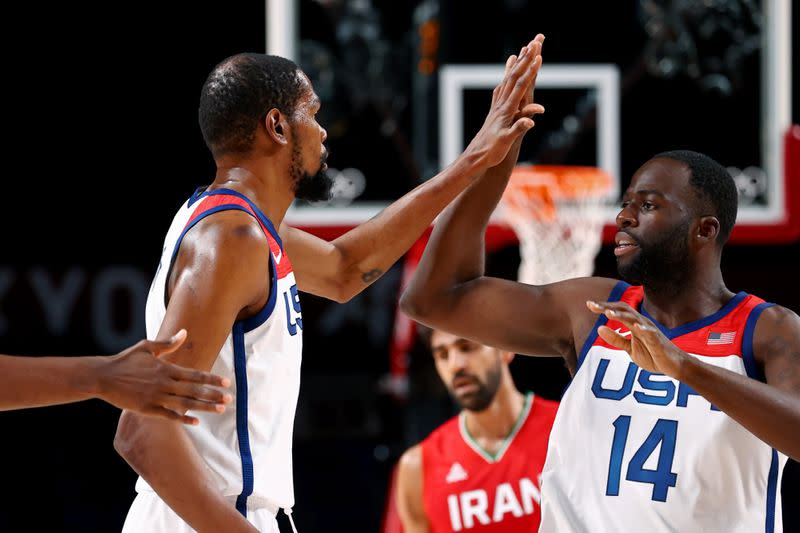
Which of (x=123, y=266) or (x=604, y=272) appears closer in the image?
(x=604, y=272)

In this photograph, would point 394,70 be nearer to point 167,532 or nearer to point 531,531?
point 531,531

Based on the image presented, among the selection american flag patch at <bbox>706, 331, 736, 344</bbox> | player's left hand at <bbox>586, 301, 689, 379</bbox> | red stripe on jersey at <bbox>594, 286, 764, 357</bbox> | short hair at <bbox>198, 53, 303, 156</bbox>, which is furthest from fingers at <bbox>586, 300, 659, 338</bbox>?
short hair at <bbox>198, 53, 303, 156</bbox>

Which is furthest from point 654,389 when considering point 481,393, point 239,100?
point 481,393

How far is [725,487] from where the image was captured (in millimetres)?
2584

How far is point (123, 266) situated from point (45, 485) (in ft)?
6.73

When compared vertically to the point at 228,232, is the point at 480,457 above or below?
below

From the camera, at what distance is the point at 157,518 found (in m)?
2.53

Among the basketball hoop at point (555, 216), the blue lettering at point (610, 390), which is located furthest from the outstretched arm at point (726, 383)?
the basketball hoop at point (555, 216)

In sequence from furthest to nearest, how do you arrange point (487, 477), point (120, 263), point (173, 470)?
point (120, 263), point (487, 477), point (173, 470)

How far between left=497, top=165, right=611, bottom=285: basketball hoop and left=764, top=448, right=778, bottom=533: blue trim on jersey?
2.95 m

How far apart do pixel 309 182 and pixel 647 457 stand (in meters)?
1.10

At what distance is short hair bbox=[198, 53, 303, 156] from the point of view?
2752 millimetres

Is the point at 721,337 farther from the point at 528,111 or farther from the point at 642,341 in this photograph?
the point at 528,111

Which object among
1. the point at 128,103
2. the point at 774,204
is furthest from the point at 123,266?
the point at 774,204
